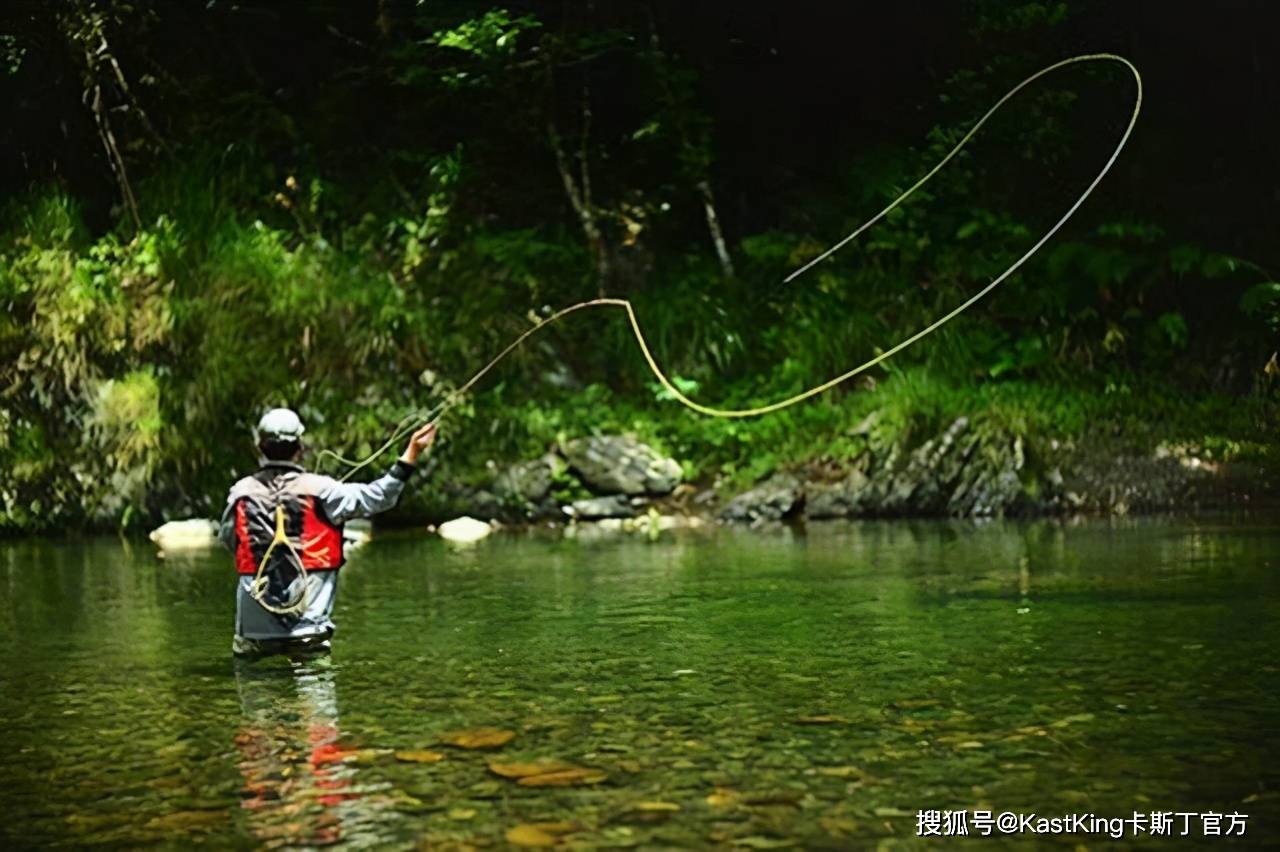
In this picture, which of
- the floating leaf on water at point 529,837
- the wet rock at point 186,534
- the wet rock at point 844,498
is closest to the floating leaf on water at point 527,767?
the floating leaf on water at point 529,837

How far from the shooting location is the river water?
12.7 ft

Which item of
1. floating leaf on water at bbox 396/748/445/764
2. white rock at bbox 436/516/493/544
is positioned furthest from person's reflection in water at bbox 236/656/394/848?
white rock at bbox 436/516/493/544

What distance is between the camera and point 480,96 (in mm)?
18906

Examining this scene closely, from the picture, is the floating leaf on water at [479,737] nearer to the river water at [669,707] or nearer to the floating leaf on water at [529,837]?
the river water at [669,707]

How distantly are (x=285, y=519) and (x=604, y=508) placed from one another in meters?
8.95

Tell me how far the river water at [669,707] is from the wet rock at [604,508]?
5.35m

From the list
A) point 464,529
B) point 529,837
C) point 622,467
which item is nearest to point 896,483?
point 622,467

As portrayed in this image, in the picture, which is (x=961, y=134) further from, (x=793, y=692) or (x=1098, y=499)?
(x=793, y=692)

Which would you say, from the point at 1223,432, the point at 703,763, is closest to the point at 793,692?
the point at 703,763

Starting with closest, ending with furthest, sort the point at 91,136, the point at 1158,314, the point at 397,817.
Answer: the point at 397,817, the point at 1158,314, the point at 91,136

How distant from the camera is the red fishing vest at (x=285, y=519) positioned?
6.68 meters

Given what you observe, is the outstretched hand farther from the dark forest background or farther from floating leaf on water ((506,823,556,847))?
the dark forest background

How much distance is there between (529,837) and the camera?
12.1 ft

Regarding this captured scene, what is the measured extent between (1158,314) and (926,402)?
3461 mm
